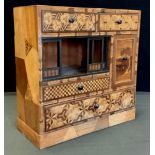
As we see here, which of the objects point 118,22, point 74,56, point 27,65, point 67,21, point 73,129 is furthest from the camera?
point 74,56

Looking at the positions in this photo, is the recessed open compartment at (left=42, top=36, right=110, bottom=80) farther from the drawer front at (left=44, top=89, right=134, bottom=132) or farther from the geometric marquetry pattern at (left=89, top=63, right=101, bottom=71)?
the drawer front at (left=44, top=89, right=134, bottom=132)

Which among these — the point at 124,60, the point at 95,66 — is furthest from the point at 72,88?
the point at 124,60

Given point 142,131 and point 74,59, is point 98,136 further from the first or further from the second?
point 74,59

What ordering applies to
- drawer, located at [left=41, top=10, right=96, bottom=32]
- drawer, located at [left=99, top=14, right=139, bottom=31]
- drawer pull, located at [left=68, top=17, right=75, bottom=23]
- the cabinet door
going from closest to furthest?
A: drawer, located at [left=41, top=10, right=96, bottom=32] → drawer pull, located at [left=68, top=17, right=75, bottom=23] → drawer, located at [left=99, top=14, right=139, bottom=31] → the cabinet door

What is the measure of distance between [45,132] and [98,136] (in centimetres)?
51

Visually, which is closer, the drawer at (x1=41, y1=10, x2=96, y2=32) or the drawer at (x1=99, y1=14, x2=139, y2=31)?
the drawer at (x1=41, y1=10, x2=96, y2=32)

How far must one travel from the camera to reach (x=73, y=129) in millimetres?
2176

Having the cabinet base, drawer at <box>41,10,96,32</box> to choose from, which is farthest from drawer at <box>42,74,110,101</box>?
drawer at <box>41,10,96,32</box>

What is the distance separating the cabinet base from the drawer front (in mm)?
51

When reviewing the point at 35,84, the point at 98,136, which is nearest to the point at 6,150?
the point at 35,84

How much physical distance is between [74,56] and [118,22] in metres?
0.53

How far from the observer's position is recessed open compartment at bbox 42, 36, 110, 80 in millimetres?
2012

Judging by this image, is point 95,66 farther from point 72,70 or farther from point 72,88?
point 72,88

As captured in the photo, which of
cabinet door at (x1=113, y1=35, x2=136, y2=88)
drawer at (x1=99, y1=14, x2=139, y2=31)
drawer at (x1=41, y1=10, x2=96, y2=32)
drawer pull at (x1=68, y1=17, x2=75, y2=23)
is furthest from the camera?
cabinet door at (x1=113, y1=35, x2=136, y2=88)
